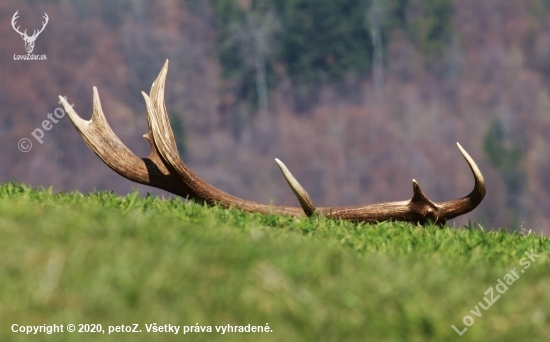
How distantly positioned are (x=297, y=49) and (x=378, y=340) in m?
78.7

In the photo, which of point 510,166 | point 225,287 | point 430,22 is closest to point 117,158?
point 225,287

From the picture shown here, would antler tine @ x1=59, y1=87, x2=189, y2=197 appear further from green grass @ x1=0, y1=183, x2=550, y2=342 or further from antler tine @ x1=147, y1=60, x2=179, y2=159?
green grass @ x1=0, y1=183, x2=550, y2=342

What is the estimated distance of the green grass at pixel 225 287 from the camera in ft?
13.3

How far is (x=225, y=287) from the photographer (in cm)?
433

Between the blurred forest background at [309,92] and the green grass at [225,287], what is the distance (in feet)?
185

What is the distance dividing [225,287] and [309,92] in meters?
75.2

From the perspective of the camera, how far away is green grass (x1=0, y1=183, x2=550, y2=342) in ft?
13.3

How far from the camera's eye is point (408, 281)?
466 centimetres

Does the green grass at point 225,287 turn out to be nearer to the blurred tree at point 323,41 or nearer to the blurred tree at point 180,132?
the blurred tree at point 180,132

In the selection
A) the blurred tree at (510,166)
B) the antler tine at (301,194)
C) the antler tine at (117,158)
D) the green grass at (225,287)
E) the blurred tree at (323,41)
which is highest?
the blurred tree at (323,41)

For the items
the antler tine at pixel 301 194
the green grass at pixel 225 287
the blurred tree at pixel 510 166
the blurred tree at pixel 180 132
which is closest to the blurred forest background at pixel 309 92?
the blurred tree at pixel 510 166

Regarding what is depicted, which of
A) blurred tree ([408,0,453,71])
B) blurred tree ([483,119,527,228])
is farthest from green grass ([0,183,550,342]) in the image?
blurred tree ([408,0,453,71])

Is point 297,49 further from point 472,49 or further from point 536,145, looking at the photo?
point 536,145

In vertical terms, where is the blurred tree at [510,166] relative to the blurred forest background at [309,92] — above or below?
below
